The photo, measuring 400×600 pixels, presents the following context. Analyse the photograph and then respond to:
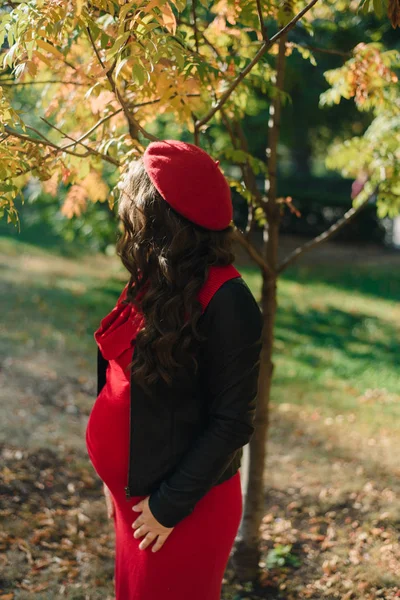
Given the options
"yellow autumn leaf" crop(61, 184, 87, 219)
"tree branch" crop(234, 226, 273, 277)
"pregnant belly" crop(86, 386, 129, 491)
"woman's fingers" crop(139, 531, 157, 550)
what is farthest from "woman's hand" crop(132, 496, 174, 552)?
Answer: "yellow autumn leaf" crop(61, 184, 87, 219)

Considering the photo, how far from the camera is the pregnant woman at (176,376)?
1826 mm

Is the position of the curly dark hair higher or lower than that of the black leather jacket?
higher

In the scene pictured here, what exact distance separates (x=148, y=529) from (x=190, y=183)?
104cm

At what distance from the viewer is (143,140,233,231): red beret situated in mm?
1813

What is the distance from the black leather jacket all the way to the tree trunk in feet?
4.25

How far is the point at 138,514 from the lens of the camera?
80.7 inches

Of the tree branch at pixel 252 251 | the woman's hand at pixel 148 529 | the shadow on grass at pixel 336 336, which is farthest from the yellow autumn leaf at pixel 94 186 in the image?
the shadow on grass at pixel 336 336

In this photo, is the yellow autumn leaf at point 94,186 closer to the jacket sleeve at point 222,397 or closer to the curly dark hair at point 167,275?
the curly dark hair at point 167,275

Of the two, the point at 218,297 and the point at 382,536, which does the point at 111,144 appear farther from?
the point at 382,536

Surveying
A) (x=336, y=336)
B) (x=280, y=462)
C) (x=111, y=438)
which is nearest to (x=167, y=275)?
(x=111, y=438)

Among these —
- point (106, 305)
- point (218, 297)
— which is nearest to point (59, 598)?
point (218, 297)

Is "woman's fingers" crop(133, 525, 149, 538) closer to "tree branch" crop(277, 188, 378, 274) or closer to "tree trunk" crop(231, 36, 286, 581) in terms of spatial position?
"tree trunk" crop(231, 36, 286, 581)

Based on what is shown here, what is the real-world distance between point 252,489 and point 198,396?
5.16 ft

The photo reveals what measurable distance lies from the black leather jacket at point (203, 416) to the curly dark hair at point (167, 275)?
5 centimetres
